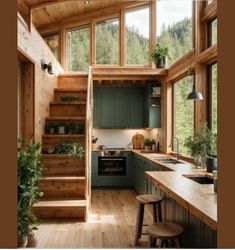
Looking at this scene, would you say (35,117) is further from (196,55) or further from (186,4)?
(186,4)

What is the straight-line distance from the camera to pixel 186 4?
6.56 m

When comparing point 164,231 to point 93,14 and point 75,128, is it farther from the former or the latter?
point 93,14

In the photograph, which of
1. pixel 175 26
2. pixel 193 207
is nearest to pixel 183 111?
pixel 175 26

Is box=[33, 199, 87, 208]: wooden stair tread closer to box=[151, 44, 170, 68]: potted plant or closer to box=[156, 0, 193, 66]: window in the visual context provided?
box=[156, 0, 193, 66]: window

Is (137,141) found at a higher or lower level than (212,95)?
lower

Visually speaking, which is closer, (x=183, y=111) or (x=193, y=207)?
(x=193, y=207)

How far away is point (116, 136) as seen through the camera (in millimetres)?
8828

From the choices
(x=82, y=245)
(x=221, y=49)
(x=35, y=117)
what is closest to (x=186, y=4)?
(x=35, y=117)

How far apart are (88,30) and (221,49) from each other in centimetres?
790

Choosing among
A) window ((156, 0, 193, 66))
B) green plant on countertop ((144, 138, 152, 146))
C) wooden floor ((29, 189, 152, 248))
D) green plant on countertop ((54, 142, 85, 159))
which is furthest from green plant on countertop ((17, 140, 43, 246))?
green plant on countertop ((144, 138, 152, 146))

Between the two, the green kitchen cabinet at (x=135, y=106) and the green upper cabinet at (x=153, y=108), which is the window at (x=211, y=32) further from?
the green kitchen cabinet at (x=135, y=106)

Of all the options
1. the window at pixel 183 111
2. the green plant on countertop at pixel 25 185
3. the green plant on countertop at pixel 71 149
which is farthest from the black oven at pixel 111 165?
the green plant on countertop at pixel 25 185

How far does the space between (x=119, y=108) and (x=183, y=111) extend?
2329 mm

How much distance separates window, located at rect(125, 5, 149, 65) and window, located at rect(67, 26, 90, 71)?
1009 millimetres
